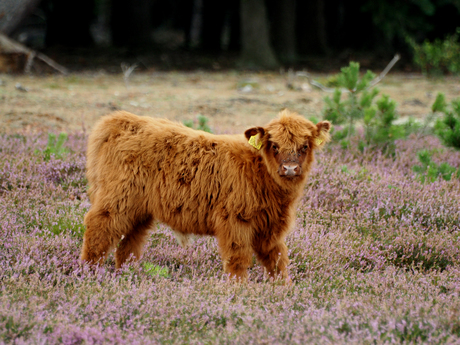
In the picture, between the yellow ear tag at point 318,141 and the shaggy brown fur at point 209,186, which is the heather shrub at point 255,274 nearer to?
the shaggy brown fur at point 209,186

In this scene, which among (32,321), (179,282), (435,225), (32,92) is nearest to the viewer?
(32,321)

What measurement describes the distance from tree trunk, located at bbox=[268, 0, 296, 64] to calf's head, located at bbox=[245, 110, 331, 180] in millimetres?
20805

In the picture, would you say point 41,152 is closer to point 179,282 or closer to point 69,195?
point 69,195

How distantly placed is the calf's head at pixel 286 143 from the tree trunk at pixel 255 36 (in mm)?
17407

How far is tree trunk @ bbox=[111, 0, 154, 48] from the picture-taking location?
29141 millimetres

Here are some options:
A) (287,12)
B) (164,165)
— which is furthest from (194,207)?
(287,12)

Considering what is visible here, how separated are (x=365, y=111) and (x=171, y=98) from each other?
22.7 ft

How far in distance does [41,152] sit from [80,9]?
23845 millimetres

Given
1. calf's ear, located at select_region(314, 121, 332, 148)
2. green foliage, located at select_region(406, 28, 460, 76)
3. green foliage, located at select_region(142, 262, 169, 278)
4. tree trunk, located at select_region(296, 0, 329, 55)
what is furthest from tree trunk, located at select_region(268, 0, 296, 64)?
green foliage, located at select_region(142, 262, 169, 278)

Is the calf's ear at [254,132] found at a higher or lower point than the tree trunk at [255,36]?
lower

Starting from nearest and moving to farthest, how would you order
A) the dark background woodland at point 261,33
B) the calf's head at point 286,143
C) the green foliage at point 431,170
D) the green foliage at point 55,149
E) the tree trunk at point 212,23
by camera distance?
the calf's head at point 286,143 → the green foliage at point 431,170 → the green foliage at point 55,149 → the dark background woodland at point 261,33 → the tree trunk at point 212,23

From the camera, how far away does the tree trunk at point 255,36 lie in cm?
2123

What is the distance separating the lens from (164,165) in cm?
472

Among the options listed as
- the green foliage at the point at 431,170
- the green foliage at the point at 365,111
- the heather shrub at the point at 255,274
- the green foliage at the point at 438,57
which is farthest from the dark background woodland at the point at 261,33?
the green foliage at the point at 431,170
